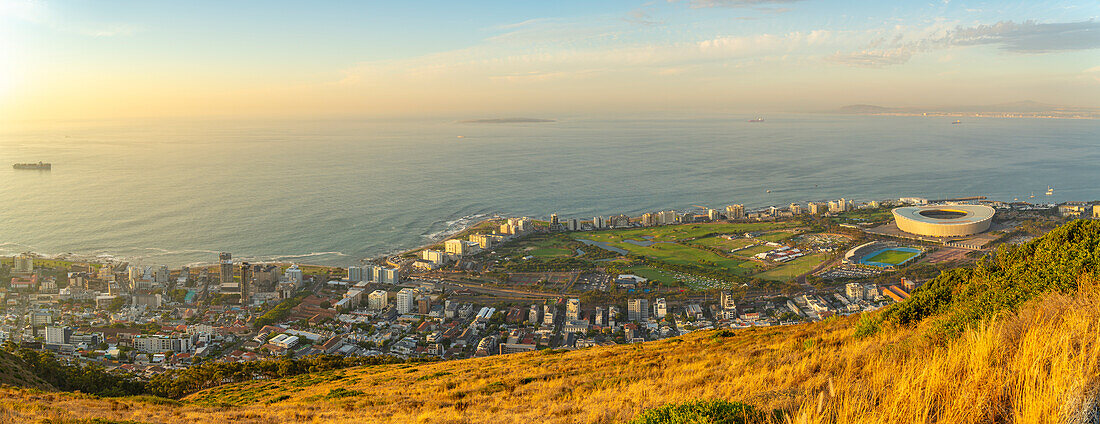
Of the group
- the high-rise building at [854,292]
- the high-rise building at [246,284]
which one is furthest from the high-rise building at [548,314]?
the high-rise building at [246,284]

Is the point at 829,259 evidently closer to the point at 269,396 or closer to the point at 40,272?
the point at 269,396

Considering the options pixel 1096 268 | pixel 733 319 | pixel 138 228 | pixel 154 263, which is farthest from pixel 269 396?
pixel 138 228

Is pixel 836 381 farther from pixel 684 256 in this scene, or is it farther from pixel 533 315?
pixel 684 256

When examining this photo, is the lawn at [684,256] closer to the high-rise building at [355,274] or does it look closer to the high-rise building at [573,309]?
the high-rise building at [573,309]

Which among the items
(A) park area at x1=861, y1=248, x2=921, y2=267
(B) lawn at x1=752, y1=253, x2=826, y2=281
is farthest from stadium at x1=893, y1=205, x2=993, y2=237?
(B) lawn at x1=752, y1=253, x2=826, y2=281

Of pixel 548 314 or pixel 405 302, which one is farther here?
pixel 405 302

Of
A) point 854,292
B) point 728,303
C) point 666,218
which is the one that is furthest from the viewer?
point 666,218

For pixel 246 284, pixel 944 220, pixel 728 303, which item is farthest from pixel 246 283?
pixel 944 220
